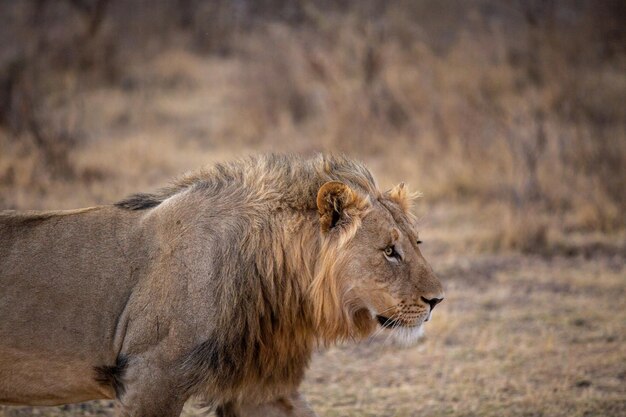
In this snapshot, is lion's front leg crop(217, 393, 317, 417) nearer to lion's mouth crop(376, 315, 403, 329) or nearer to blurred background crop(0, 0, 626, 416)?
lion's mouth crop(376, 315, 403, 329)

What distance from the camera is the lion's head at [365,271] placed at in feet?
12.5

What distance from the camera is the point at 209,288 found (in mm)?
3699

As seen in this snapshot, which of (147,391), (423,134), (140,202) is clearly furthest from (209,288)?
(423,134)

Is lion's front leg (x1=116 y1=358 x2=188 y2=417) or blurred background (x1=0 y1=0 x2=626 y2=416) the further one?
blurred background (x1=0 y1=0 x2=626 y2=416)

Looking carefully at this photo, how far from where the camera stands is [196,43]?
62.7 feet

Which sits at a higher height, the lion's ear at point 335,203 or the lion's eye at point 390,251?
the lion's ear at point 335,203

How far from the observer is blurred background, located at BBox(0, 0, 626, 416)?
614 cm

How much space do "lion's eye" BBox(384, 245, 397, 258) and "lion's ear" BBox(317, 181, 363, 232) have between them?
22cm

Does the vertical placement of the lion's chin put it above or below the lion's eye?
below

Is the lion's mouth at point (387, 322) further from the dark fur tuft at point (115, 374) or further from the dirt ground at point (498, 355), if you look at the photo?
the dark fur tuft at point (115, 374)

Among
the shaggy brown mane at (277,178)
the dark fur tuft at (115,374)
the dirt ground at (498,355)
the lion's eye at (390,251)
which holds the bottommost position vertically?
the dirt ground at (498,355)

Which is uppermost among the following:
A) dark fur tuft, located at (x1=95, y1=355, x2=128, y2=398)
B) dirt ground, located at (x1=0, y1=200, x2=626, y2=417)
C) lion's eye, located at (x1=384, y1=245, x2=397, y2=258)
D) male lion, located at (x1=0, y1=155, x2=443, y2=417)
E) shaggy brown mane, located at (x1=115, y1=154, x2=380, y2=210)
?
shaggy brown mane, located at (x1=115, y1=154, x2=380, y2=210)

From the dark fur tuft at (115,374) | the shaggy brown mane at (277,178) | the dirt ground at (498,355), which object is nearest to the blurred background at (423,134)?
the dirt ground at (498,355)

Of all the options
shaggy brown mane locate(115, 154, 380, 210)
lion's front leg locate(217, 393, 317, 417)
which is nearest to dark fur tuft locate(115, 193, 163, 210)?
shaggy brown mane locate(115, 154, 380, 210)
